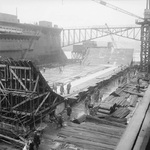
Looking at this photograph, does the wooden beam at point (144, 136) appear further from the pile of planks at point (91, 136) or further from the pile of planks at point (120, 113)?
the pile of planks at point (120, 113)

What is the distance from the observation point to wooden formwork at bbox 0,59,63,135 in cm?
1442

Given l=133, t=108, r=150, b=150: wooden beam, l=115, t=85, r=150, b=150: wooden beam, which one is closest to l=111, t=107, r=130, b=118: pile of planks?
l=115, t=85, r=150, b=150: wooden beam

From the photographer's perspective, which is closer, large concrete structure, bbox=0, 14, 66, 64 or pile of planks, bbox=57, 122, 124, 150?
pile of planks, bbox=57, 122, 124, 150

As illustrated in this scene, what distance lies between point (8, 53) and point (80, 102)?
22197mm

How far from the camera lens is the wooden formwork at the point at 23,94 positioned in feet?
47.3

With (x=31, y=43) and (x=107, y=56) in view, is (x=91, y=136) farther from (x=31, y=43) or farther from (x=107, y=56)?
(x=107, y=56)


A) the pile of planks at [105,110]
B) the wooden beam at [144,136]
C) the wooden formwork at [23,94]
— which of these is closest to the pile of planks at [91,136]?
the pile of planks at [105,110]

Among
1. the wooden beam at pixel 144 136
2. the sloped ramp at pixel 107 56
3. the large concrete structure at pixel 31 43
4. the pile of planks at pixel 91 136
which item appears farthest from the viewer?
the sloped ramp at pixel 107 56

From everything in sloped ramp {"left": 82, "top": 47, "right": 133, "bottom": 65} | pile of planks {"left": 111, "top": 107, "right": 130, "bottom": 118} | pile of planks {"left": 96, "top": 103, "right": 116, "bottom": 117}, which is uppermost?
sloped ramp {"left": 82, "top": 47, "right": 133, "bottom": 65}

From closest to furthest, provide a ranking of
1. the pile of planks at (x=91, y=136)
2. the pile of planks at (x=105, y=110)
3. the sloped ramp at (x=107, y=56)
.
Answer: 1. the pile of planks at (x=91, y=136)
2. the pile of planks at (x=105, y=110)
3. the sloped ramp at (x=107, y=56)

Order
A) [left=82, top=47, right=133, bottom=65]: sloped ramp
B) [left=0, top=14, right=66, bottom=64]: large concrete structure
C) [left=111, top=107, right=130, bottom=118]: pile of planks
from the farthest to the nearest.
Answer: [left=82, top=47, right=133, bottom=65]: sloped ramp → [left=0, top=14, right=66, bottom=64]: large concrete structure → [left=111, top=107, right=130, bottom=118]: pile of planks

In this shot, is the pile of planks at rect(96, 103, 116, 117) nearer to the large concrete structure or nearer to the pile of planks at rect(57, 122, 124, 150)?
the pile of planks at rect(57, 122, 124, 150)

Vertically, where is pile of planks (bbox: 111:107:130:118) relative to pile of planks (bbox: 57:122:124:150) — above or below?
below

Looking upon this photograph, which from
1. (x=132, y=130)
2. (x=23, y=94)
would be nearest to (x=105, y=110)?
(x=23, y=94)
